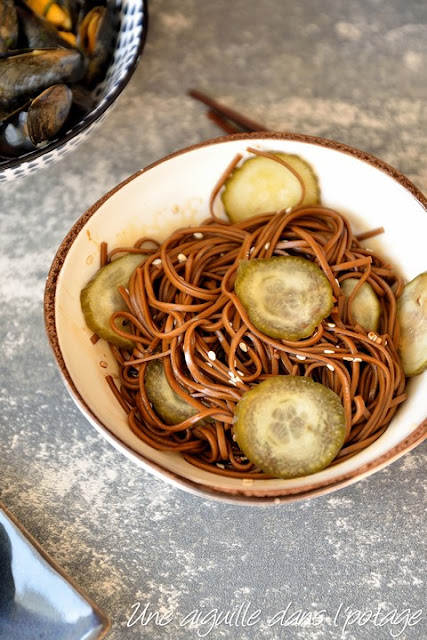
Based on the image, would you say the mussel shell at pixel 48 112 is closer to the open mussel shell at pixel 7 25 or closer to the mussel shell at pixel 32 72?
the mussel shell at pixel 32 72

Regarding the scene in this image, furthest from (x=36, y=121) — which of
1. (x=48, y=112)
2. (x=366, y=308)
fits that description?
(x=366, y=308)

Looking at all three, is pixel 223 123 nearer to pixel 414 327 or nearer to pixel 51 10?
pixel 51 10

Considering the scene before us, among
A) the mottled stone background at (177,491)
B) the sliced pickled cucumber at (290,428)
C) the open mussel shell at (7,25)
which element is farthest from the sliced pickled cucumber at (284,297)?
the open mussel shell at (7,25)

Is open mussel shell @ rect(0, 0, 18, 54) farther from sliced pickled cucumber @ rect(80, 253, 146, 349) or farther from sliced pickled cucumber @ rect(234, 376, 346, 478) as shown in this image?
sliced pickled cucumber @ rect(234, 376, 346, 478)

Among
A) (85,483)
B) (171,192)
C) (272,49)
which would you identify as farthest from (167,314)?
(272,49)

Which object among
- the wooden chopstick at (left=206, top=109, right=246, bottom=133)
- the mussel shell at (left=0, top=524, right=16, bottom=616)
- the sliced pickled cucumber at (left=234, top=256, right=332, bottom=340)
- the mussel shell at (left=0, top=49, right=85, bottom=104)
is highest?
the mussel shell at (left=0, top=49, right=85, bottom=104)

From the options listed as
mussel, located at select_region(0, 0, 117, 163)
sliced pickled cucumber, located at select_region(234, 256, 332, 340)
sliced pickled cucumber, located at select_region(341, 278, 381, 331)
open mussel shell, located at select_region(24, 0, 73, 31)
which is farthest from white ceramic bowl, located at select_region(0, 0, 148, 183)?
sliced pickled cucumber, located at select_region(341, 278, 381, 331)
